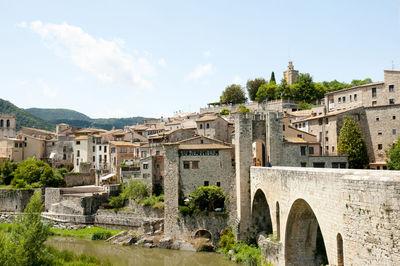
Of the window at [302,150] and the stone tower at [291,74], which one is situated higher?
the stone tower at [291,74]

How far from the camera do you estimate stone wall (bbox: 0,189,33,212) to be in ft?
152

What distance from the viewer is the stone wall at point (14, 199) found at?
46.4 metres

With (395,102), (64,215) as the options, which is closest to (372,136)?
(395,102)

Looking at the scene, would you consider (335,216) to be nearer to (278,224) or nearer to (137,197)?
(278,224)

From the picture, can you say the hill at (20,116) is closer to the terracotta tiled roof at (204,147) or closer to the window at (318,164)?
the terracotta tiled roof at (204,147)

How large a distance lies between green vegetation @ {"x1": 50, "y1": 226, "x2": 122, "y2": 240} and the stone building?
3724cm

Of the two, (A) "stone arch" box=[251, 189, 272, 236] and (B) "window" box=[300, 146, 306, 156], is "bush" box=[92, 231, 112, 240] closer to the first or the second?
(A) "stone arch" box=[251, 189, 272, 236]

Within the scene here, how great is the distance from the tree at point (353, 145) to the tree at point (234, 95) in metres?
41.5

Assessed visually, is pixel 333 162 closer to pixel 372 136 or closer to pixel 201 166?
pixel 372 136

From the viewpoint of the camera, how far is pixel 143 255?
32.4m

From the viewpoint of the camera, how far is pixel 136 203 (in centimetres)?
3944

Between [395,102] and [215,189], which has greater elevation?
[395,102]

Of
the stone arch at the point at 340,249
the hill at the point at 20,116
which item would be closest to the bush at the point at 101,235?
the stone arch at the point at 340,249

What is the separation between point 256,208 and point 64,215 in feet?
79.1
